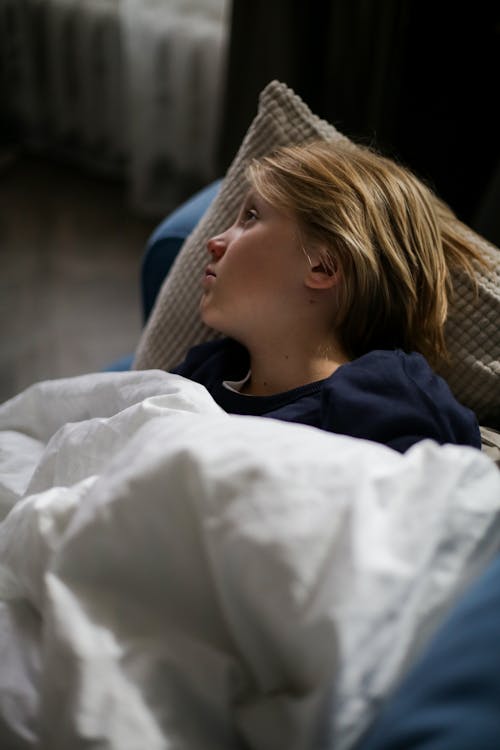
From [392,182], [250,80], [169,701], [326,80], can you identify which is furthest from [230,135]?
[169,701]

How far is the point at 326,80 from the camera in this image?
2.23 m

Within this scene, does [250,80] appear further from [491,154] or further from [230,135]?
[491,154]

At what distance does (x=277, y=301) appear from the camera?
44.8 inches

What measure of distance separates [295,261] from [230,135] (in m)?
1.45

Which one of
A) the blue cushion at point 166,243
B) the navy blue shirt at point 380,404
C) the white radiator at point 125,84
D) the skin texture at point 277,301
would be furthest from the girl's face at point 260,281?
the white radiator at point 125,84

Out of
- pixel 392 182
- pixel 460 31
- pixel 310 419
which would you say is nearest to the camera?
pixel 310 419

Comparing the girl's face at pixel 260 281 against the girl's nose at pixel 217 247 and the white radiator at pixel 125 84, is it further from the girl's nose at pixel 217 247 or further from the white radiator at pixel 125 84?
the white radiator at pixel 125 84

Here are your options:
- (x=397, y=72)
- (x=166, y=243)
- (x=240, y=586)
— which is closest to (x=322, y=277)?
(x=166, y=243)

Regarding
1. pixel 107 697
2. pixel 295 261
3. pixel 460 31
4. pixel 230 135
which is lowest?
pixel 230 135

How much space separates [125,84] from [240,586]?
2.40 metres

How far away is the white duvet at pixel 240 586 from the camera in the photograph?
64cm

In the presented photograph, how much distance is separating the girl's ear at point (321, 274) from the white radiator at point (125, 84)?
1616 millimetres

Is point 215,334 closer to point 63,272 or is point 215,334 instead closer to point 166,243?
point 166,243

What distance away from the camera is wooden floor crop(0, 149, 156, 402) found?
2.21 metres
